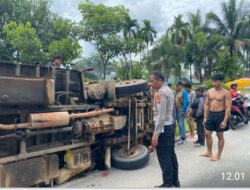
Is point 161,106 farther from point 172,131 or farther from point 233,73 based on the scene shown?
point 233,73

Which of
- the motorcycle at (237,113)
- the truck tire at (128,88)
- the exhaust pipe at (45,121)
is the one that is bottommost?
the motorcycle at (237,113)

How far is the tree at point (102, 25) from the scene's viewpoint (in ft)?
72.5

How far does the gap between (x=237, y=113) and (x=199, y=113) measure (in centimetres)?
332

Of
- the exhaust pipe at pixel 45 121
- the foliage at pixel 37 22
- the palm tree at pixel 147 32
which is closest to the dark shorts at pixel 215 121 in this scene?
the exhaust pipe at pixel 45 121

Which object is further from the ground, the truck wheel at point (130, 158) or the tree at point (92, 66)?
the tree at point (92, 66)

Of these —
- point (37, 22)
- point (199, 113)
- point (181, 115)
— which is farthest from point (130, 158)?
point (37, 22)

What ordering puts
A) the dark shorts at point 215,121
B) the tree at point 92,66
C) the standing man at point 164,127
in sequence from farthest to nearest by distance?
1. the tree at point 92,66
2. the dark shorts at point 215,121
3. the standing man at point 164,127

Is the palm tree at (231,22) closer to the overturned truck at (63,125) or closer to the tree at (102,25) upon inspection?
the tree at (102,25)

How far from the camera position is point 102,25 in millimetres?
22344

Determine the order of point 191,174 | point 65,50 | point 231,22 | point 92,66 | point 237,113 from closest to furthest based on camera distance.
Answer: point 191,174 → point 237,113 → point 65,50 → point 92,66 → point 231,22

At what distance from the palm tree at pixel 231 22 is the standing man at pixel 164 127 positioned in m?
28.7

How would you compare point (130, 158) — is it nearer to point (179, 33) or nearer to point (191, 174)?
point (191, 174)

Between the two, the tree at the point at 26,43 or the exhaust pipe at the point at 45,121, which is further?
the tree at the point at 26,43

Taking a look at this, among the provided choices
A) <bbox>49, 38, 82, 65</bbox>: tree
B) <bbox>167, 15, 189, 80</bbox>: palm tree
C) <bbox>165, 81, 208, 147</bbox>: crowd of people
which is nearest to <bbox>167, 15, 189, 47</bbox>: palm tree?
<bbox>167, 15, 189, 80</bbox>: palm tree
